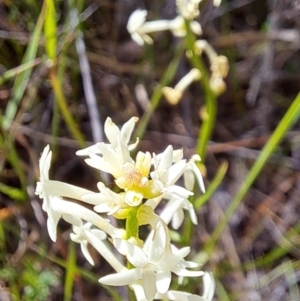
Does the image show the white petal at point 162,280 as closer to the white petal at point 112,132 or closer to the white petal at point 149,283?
the white petal at point 149,283

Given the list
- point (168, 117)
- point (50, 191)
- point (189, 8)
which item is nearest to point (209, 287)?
point (50, 191)

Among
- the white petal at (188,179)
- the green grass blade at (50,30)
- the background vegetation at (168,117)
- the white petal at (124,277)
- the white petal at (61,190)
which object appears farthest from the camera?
the background vegetation at (168,117)

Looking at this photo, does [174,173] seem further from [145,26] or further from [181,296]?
[145,26]

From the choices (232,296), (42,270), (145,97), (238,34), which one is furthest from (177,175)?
(238,34)

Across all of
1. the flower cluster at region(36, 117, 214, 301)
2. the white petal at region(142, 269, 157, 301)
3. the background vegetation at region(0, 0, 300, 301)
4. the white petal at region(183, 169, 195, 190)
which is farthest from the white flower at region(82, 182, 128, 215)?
the background vegetation at region(0, 0, 300, 301)

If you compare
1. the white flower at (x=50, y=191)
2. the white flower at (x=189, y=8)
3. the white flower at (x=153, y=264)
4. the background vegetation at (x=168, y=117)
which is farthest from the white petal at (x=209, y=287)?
the white flower at (x=189, y=8)

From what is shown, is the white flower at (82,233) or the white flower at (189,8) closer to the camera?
the white flower at (82,233)

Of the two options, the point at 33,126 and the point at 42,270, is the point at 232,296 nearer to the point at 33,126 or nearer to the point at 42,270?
the point at 42,270

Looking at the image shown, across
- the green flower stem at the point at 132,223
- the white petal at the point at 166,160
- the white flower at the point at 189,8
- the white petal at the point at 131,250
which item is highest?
the white flower at the point at 189,8
